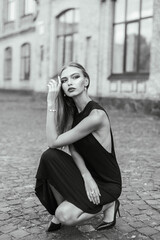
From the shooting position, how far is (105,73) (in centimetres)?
1445

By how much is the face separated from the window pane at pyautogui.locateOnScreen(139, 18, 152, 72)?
10231 millimetres

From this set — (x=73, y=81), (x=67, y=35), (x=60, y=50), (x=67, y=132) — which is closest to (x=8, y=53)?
(x=60, y=50)

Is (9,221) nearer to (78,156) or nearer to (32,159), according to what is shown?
(78,156)

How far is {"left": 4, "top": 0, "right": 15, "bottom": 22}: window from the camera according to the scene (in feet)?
81.5

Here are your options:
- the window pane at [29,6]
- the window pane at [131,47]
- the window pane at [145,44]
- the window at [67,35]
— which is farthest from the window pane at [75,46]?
the window pane at [29,6]

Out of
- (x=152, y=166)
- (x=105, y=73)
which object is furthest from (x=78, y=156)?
(x=105, y=73)

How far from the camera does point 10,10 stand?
2525cm

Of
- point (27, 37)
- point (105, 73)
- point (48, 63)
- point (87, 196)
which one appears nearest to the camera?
point (87, 196)

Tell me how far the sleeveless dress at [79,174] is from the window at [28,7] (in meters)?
20.9

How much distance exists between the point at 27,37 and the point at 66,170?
20506 millimetres

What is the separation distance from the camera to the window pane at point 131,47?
1340 centimetres

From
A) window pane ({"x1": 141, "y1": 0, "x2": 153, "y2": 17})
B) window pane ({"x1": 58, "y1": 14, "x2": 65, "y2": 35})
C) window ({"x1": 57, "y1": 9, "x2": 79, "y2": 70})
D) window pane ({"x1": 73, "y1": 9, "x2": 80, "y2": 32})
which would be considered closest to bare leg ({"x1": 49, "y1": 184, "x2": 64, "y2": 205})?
window pane ({"x1": 141, "y1": 0, "x2": 153, "y2": 17})

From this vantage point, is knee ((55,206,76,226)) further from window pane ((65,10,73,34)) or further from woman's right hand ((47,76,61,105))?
window pane ((65,10,73,34))

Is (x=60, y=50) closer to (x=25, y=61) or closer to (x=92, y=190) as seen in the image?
(x=25, y=61)
